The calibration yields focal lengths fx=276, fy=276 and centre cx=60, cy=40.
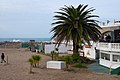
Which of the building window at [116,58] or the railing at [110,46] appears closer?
the railing at [110,46]

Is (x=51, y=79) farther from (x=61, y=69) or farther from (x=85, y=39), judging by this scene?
(x=85, y=39)

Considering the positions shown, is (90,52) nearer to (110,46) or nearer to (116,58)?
(110,46)

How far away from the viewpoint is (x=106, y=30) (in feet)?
161

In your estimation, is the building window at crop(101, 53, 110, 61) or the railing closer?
the railing

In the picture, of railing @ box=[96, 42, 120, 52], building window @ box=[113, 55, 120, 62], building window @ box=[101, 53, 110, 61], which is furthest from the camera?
building window @ box=[101, 53, 110, 61]

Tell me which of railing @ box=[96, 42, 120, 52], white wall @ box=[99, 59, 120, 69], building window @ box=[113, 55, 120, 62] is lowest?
white wall @ box=[99, 59, 120, 69]

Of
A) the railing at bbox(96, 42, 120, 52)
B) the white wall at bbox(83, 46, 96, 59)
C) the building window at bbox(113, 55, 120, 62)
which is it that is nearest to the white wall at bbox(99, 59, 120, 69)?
the building window at bbox(113, 55, 120, 62)

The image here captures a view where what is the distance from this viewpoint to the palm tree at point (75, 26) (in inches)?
1347

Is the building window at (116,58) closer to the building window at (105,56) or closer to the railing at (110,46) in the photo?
the railing at (110,46)

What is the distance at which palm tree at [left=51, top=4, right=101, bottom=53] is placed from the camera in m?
34.2

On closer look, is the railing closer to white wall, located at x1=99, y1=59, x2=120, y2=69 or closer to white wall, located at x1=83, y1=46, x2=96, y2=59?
white wall, located at x1=99, y1=59, x2=120, y2=69

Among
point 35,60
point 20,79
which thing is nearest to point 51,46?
point 35,60

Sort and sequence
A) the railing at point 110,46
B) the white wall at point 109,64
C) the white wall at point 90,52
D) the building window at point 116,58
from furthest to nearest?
the white wall at point 90,52 → the white wall at point 109,64 → the building window at point 116,58 → the railing at point 110,46

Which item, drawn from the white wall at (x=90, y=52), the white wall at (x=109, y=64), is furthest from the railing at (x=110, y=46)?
the white wall at (x=90, y=52)
